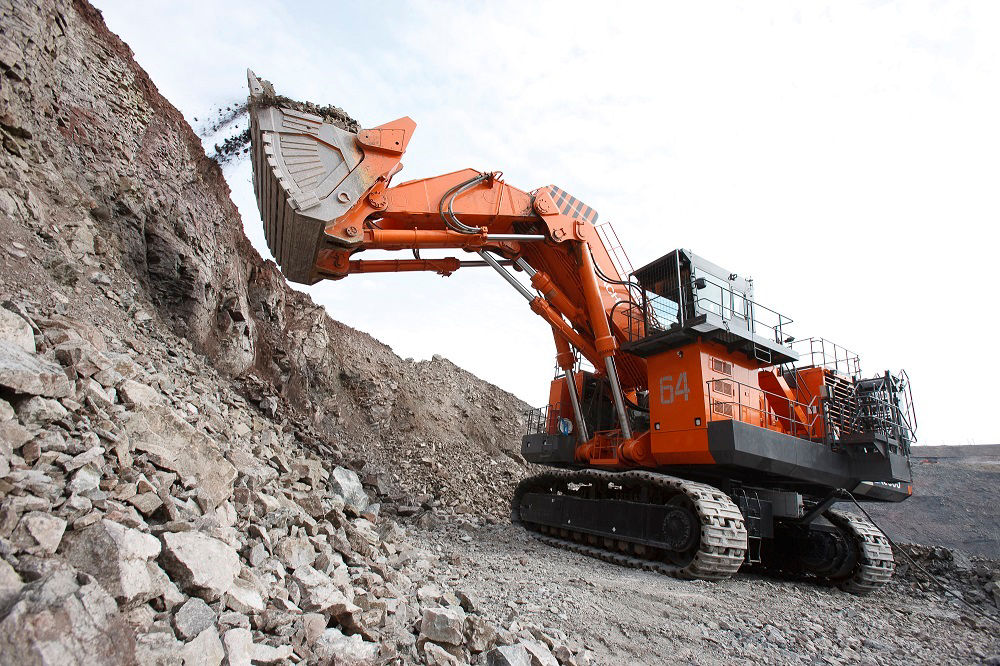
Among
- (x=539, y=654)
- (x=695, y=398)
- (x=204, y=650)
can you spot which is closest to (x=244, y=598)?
(x=204, y=650)

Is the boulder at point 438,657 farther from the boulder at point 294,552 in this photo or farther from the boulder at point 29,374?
the boulder at point 29,374

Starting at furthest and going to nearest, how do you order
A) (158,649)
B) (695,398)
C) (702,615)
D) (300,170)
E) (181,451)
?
1. (695,398)
2. (300,170)
3. (702,615)
4. (181,451)
5. (158,649)

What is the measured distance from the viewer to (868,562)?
8.46m

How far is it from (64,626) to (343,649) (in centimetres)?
134


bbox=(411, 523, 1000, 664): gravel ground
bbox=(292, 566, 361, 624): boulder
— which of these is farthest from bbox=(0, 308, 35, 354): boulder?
bbox=(411, 523, 1000, 664): gravel ground

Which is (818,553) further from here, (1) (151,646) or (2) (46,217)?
(2) (46,217)

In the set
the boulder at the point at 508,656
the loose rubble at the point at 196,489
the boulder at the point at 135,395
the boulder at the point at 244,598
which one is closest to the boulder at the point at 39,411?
the loose rubble at the point at 196,489

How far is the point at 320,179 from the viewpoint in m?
7.85

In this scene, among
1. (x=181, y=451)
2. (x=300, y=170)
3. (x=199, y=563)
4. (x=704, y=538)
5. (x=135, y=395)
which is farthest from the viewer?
(x=300, y=170)

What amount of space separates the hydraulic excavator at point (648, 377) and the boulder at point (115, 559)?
577 centimetres

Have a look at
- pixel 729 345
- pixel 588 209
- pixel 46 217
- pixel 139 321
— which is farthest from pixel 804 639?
pixel 46 217

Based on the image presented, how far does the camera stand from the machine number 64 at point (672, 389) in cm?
839

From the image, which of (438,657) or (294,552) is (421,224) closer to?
(294,552)

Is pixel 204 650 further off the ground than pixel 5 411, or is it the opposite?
pixel 5 411
